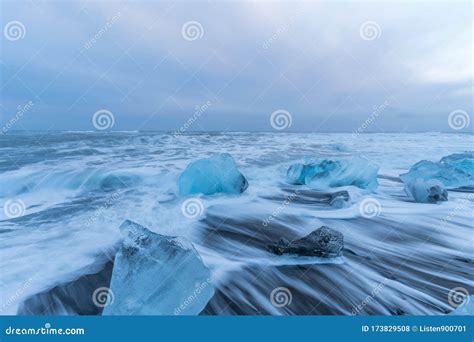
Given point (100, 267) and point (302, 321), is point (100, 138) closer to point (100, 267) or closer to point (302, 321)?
point (100, 267)

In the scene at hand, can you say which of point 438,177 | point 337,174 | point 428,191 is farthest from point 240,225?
point 438,177

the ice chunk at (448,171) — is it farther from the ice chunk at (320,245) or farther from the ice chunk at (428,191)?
the ice chunk at (320,245)

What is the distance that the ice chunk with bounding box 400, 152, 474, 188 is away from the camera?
5.21 meters

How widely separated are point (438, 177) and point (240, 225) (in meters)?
3.61

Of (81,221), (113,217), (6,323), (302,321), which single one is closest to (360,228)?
(302,321)

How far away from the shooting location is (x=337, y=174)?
5.12 m

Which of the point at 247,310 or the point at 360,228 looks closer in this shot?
the point at 247,310

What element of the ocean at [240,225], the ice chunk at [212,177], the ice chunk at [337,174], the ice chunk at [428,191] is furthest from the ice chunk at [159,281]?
the ice chunk at [428,191]

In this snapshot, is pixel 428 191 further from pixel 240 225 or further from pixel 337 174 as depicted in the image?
pixel 240 225

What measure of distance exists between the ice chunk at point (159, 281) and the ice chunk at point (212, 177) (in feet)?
5.17

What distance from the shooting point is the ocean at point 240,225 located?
312 centimetres

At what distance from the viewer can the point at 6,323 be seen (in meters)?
3.01

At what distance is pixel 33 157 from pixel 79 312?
166 inches

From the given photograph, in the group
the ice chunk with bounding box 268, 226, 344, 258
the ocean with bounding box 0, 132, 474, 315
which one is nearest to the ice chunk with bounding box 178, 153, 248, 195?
the ocean with bounding box 0, 132, 474, 315
